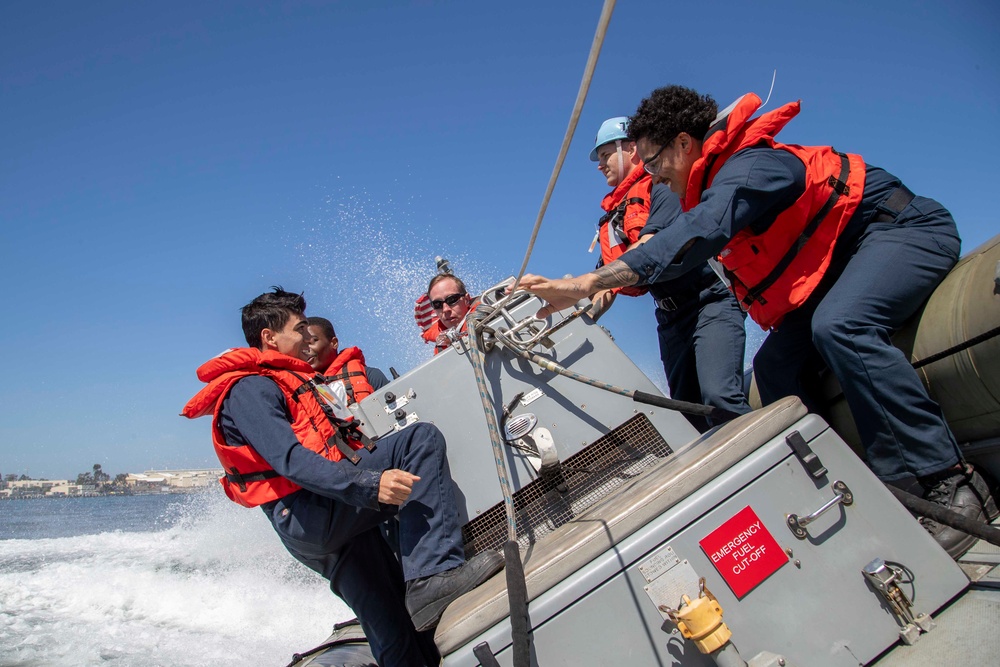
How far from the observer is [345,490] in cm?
237

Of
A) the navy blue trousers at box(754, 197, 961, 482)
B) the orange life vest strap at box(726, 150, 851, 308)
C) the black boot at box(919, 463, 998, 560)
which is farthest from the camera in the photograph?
the orange life vest strap at box(726, 150, 851, 308)

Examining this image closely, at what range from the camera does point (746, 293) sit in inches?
109

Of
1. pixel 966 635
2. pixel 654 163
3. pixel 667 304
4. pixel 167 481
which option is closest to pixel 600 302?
pixel 667 304

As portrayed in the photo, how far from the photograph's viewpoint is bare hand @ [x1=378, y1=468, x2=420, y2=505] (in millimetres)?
2330

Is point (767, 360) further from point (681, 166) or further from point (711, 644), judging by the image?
point (711, 644)

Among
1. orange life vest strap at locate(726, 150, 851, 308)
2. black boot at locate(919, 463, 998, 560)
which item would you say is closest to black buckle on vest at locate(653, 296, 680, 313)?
orange life vest strap at locate(726, 150, 851, 308)

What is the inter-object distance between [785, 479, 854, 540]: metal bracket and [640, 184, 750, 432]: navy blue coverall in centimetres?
113

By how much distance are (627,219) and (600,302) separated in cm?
74

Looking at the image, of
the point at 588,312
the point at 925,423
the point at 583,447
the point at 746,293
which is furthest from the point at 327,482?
the point at 925,423

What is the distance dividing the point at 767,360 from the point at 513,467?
1.35 meters

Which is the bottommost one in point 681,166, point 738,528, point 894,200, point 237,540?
point 738,528

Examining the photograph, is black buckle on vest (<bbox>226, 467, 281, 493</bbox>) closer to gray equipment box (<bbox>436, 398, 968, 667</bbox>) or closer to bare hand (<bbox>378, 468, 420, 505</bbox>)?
bare hand (<bbox>378, 468, 420, 505</bbox>)

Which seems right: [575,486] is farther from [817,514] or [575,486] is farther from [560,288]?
[817,514]

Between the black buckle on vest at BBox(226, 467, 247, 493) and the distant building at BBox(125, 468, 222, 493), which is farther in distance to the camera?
the distant building at BBox(125, 468, 222, 493)
